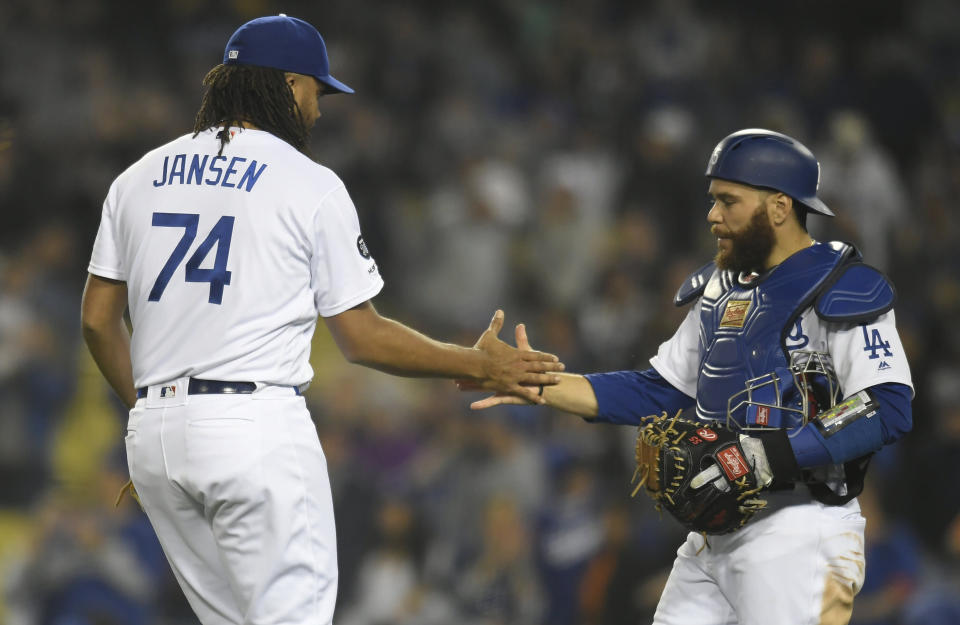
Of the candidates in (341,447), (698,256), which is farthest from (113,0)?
(698,256)

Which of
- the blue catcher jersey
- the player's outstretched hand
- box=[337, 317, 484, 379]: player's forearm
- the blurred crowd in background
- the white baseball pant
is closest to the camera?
the white baseball pant

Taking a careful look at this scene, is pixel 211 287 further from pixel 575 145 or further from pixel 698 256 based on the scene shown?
pixel 575 145

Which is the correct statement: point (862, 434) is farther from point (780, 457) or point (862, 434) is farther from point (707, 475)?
point (707, 475)

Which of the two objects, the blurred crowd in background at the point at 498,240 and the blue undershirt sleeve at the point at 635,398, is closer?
the blue undershirt sleeve at the point at 635,398

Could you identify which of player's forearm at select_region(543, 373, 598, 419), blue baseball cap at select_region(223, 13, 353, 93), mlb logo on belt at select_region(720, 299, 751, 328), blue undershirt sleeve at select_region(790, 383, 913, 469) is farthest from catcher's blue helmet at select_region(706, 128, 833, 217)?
blue baseball cap at select_region(223, 13, 353, 93)

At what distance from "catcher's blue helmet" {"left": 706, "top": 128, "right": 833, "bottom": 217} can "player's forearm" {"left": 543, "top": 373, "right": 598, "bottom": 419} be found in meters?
0.93

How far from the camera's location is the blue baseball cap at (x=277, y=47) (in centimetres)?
350

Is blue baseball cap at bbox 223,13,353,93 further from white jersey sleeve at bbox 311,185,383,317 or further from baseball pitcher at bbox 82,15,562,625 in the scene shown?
white jersey sleeve at bbox 311,185,383,317

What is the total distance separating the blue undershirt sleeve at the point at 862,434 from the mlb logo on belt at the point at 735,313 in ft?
1.38

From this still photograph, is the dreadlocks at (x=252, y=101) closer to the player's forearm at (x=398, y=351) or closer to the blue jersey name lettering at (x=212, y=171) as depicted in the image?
the blue jersey name lettering at (x=212, y=171)

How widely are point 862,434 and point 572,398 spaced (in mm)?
1104

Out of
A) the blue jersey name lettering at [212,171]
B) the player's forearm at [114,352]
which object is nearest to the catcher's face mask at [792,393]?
the blue jersey name lettering at [212,171]

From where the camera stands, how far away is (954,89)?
1043 centimetres

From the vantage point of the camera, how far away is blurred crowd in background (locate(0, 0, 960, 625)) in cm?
725
